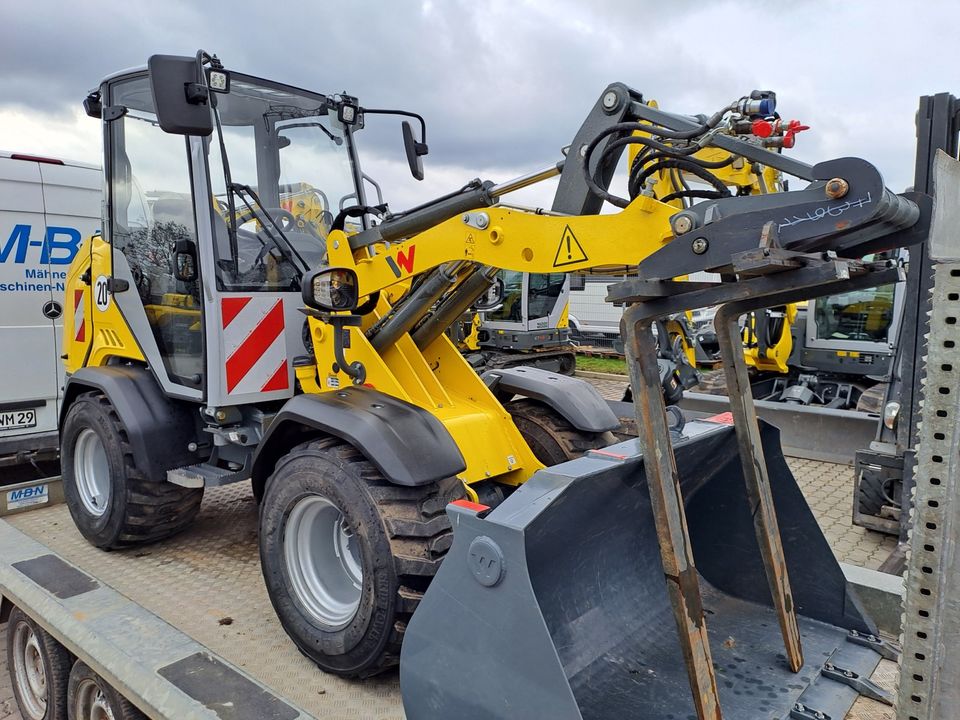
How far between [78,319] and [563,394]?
3179 millimetres

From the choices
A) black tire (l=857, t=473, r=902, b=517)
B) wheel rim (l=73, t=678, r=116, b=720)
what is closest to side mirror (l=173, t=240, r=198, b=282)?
wheel rim (l=73, t=678, r=116, b=720)

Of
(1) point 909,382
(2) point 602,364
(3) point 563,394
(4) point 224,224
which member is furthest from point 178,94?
(2) point 602,364

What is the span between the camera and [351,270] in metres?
3.18

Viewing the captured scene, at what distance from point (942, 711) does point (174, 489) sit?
3567 millimetres

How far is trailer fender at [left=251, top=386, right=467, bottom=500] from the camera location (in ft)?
8.47

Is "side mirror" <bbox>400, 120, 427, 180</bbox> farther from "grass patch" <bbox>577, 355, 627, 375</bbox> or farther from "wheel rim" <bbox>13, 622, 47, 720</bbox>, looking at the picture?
"grass patch" <bbox>577, 355, 627, 375</bbox>

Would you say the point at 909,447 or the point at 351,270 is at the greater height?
the point at 351,270

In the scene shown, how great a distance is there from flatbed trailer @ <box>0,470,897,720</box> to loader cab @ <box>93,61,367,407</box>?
0.89 meters

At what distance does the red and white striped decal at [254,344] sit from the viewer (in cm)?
353

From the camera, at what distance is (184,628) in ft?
9.98

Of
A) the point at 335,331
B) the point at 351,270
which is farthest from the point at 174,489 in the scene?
the point at 351,270

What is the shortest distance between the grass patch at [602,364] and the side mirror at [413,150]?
9.92 m

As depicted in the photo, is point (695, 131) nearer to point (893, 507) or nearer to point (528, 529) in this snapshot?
point (528, 529)

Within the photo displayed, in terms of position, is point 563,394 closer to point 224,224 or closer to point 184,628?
point 224,224
